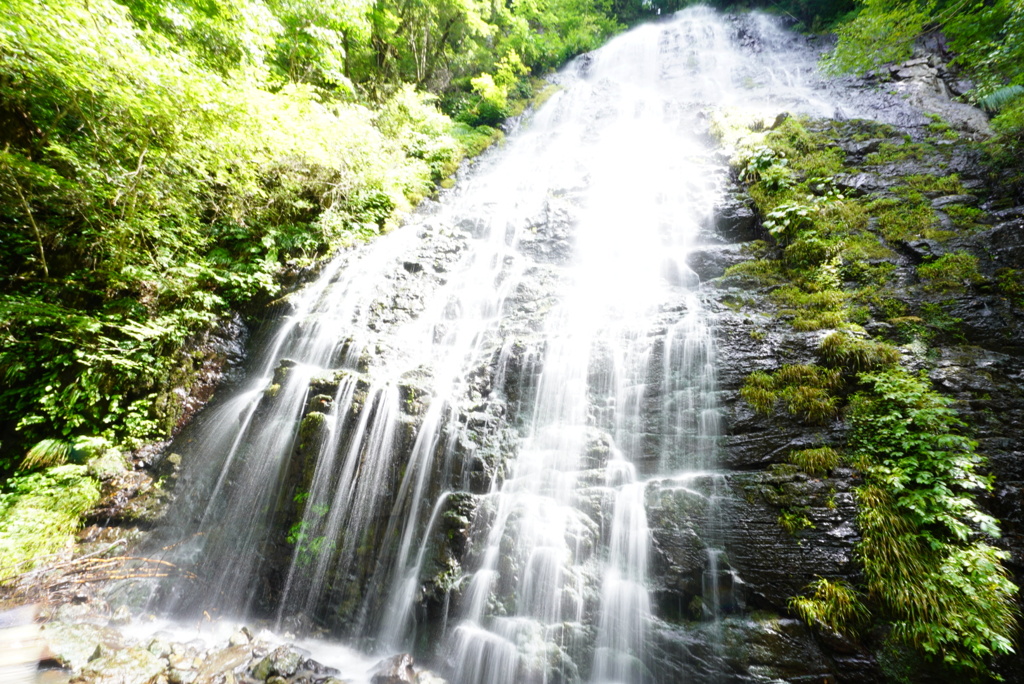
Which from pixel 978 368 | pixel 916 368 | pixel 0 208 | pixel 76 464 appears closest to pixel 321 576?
pixel 76 464

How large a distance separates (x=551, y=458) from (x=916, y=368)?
4435 mm

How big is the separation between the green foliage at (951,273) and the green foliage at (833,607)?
441 cm

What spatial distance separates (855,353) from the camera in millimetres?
4574

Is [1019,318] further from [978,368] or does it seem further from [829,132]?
[829,132]

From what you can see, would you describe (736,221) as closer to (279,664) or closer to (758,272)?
(758,272)

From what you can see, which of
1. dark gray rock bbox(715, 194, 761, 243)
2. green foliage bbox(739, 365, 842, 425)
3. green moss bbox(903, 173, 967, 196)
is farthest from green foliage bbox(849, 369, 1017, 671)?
green moss bbox(903, 173, 967, 196)

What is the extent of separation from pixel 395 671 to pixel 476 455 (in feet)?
7.97

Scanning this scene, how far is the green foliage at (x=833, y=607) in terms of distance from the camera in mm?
3193

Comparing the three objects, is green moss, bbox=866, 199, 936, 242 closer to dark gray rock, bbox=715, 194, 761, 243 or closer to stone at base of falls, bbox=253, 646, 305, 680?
dark gray rock, bbox=715, 194, 761, 243

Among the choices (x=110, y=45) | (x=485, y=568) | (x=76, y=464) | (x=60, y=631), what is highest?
(x=110, y=45)

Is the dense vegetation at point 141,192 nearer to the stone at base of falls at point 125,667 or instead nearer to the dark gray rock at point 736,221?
the stone at base of falls at point 125,667

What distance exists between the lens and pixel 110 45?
4.86m

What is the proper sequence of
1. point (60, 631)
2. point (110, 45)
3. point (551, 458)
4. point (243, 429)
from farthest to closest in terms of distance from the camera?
point (243, 429) < point (551, 458) < point (110, 45) < point (60, 631)

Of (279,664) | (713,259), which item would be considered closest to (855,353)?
(713,259)
